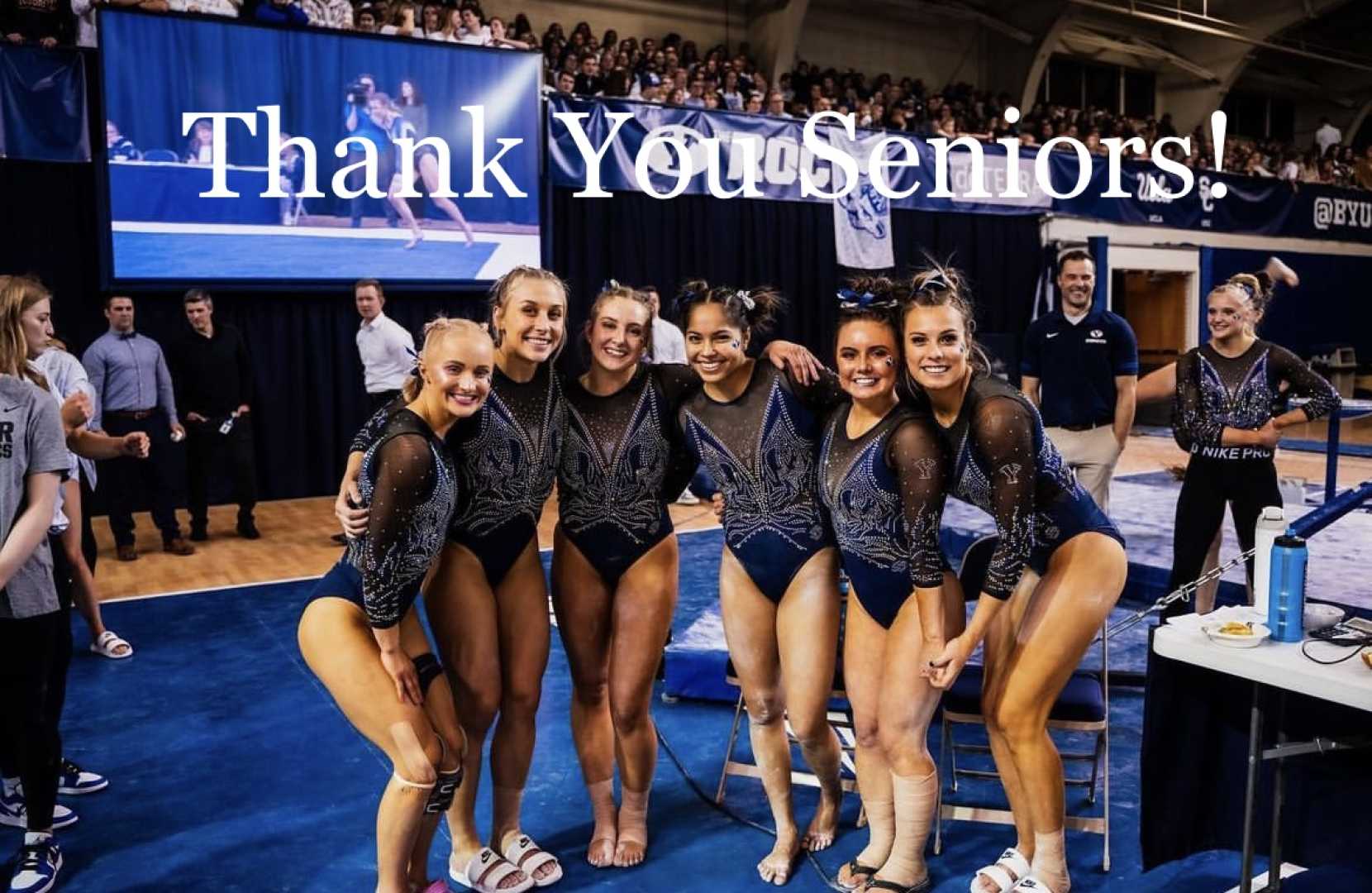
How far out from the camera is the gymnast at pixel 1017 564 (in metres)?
2.43

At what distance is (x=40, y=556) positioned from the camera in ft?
8.78

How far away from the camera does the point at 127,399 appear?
260 inches

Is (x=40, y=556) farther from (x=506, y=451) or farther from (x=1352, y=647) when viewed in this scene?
(x=1352, y=647)

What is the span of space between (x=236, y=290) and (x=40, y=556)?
5.80 metres

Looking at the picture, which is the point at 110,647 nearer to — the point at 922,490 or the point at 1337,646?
the point at 922,490

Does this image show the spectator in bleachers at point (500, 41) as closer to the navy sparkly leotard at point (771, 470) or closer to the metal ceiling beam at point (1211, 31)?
the navy sparkly leotard at point (771, 470)

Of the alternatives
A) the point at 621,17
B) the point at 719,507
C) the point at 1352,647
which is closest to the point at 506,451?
the point at 719,507

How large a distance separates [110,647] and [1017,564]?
395 cm

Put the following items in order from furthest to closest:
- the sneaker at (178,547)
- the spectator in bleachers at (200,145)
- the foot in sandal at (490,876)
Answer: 1. the spectator in bleachers at (200,145)
2. the sneaker at (178,547)
3. the foot in sandal at (490,876)

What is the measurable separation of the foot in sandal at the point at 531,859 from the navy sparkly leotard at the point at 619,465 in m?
0.71

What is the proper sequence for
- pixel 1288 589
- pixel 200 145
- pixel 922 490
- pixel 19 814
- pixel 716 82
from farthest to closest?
pixel 716 82
pixel 200 145
pixel 19 814
pixel 922 490
pixel 1288 589

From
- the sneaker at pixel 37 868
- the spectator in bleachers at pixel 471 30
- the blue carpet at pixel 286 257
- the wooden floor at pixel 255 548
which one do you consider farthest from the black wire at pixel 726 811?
the spectator in bleachers at pixel 471 30

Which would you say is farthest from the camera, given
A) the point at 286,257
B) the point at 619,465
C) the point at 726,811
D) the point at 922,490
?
the point at 286,257

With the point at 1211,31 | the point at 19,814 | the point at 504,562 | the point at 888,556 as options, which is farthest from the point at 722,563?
the point at 1211,31
